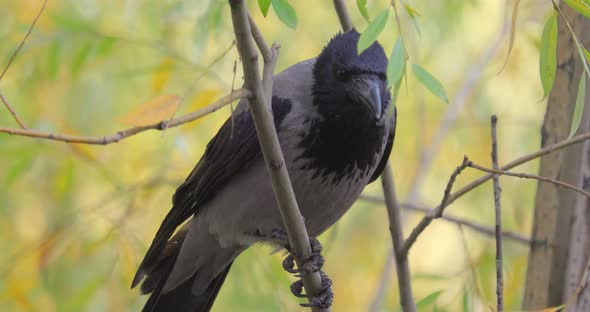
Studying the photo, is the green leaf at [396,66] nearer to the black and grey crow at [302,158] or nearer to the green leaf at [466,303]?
the black and grey crow at [302,158]

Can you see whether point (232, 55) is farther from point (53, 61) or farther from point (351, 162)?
point (351, 162)

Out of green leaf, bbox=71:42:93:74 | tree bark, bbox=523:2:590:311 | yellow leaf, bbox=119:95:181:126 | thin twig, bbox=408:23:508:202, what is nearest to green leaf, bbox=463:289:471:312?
tree bark, bbox=523:2:590:311

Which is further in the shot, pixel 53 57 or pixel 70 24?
pixel 53 57

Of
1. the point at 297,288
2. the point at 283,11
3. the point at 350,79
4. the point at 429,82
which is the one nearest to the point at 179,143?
the point at 297,288

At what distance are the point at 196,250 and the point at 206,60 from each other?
2.24 m

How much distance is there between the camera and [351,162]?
4.11m

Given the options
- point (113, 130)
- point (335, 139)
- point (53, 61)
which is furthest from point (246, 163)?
point (113, 130)

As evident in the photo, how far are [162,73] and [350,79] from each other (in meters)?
1.20

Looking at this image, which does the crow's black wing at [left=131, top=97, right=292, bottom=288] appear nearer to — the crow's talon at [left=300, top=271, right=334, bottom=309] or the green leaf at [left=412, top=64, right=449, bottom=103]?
the crow's talon at [left=300, top=271, right=334, bottom=309]

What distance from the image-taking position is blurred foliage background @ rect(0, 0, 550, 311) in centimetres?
471

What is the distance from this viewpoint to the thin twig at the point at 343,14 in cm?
397

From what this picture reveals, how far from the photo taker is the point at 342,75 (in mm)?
4016

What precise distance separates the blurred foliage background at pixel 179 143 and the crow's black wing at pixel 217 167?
0.65 ft

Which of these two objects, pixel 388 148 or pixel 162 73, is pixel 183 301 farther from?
pixel 388 148
